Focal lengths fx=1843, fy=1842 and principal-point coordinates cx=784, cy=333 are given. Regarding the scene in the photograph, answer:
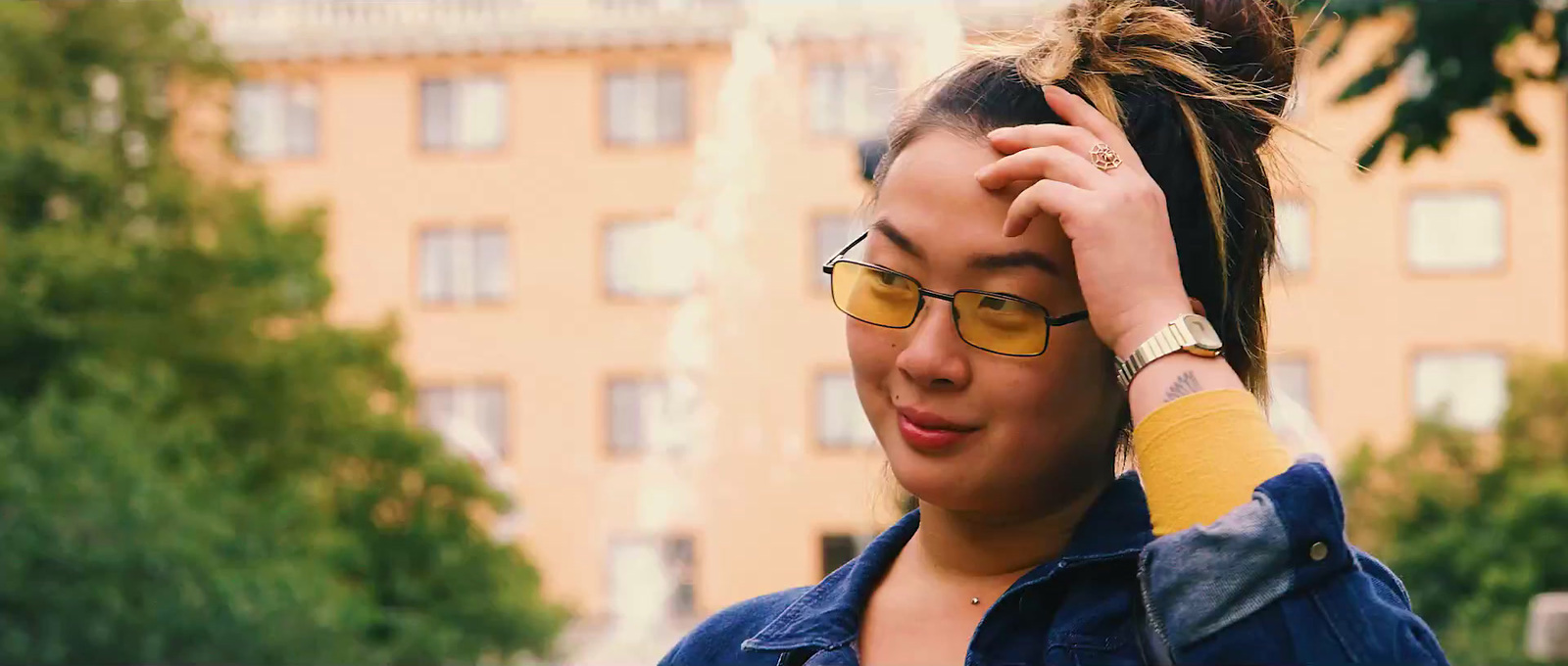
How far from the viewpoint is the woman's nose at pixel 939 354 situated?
1460mm

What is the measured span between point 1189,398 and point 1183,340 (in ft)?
0.15

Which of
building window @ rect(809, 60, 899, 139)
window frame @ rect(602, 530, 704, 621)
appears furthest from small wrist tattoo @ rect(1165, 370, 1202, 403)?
window frame @ rect(602, 530, 704, 621)

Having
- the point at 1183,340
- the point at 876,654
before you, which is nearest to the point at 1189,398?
the point at 1183,340

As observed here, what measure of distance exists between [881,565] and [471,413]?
92.8ft

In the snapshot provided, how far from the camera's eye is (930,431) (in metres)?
1.49

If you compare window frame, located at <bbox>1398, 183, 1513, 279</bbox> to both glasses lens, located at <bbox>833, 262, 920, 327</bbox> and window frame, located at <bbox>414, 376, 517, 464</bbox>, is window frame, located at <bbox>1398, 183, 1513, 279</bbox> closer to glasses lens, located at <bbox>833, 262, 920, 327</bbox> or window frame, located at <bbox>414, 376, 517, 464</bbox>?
window frame, located at <bbox>414, 376, 517, 464</bbox>

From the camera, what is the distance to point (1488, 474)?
1759cm

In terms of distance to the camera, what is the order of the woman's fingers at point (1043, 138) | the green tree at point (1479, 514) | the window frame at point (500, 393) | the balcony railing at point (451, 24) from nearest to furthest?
the woman's fingers at point (1043, 138), the green tree at point (1479, 514), the balcony railing at point (451, 24), the window frame at point (500, 393)

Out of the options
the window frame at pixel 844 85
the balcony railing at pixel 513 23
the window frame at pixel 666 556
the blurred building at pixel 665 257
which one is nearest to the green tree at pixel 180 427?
the blurred building at pixel 665 257

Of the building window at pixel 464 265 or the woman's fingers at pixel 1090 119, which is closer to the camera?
the woman's fingers at pixel 1090 119

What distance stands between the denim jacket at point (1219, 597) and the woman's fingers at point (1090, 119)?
0.28 meters

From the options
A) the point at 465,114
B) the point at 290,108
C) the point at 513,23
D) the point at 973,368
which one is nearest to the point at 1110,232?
the point at 973,368

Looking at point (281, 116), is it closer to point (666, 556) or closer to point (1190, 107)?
point (666, 556)

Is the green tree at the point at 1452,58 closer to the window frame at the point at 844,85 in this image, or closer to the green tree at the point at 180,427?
the green tree at the point at 180,427
